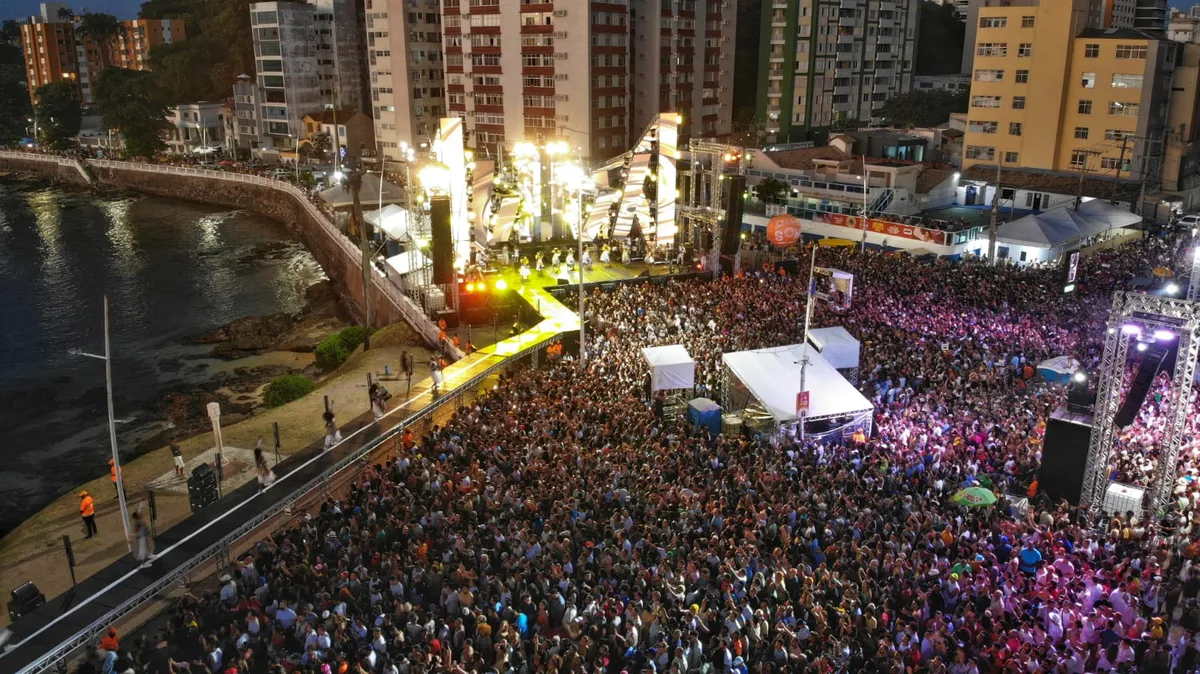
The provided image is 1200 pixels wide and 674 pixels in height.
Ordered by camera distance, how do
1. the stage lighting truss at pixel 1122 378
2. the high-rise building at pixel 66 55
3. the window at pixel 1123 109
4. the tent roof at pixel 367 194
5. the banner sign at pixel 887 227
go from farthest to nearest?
the high-rise building at pixel 66 55
the tent roof at pixel 367 194
the window at pixel 1123 109
the banner sign at pixel 887 227
the stage lighting truss at pixel 1122 378

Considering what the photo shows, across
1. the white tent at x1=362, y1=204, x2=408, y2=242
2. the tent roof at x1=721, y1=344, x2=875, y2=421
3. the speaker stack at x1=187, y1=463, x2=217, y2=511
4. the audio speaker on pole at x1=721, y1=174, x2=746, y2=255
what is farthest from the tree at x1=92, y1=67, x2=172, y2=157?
the tent roof at x1=721, y1=344, x2=875, y2=421

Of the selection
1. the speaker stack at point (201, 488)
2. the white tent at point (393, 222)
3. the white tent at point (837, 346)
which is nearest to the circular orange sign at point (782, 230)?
the white tent at point (837, 346)

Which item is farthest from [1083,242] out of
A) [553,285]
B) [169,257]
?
[169,257]

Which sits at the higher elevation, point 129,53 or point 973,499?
point 129,53

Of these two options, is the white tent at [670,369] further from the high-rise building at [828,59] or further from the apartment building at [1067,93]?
the high-rise building at [828,59]

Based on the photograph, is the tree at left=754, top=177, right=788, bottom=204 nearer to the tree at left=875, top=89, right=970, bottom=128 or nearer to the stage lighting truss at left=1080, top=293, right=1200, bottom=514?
the tree at left=875, top=89, right=970, bottom=128

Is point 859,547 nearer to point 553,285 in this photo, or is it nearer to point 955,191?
point 553,285

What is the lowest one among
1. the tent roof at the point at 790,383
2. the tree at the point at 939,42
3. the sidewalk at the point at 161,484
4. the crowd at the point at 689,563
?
the sidewalk at the point at 161,484
